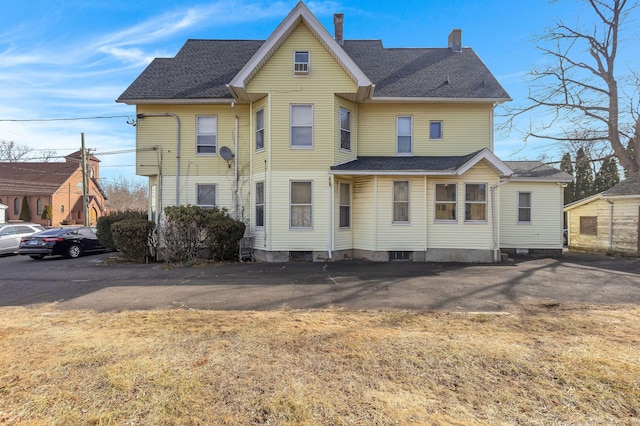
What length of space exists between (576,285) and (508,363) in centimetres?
631

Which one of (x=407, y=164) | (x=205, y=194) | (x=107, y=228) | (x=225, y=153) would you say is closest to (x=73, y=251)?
(x=107, y=228)

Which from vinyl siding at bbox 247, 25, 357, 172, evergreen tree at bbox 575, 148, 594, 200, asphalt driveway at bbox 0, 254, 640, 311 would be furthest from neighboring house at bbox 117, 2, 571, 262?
evergreen tree at bbox 575, 148, 594, 200

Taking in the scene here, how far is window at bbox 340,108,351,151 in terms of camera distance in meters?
13.0

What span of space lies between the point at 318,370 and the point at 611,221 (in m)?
19.6

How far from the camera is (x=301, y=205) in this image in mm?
12445

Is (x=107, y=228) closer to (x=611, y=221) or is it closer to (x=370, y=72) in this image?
(x=370, y=72)

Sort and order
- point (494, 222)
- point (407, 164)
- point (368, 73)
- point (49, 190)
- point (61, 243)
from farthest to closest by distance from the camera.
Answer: point (49, 190) → point (368, 73) → point (61, 243) → point (494, 222) → point (407, 164)

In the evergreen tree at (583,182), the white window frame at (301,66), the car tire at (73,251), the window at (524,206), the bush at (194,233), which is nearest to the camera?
the bush at (194,233)

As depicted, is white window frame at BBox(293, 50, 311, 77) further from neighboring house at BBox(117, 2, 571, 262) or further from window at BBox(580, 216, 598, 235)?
window at BBox(580, 216, 598, 235)

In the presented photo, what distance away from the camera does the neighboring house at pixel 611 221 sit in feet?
51.5

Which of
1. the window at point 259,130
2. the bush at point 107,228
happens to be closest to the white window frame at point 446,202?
the window at point 259,130

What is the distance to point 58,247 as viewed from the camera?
46.5ft

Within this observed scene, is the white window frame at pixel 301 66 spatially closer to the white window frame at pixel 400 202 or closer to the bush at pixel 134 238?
the white window frame at pixel 400 202

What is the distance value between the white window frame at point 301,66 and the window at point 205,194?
18.2ft
